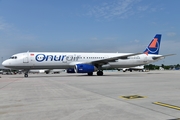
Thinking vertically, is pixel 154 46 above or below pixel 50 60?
above

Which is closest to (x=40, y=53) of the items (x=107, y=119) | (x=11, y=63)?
(x=11, y=63)

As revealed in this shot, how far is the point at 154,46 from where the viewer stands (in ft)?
112

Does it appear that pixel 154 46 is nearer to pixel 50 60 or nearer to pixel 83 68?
pixel 83 68

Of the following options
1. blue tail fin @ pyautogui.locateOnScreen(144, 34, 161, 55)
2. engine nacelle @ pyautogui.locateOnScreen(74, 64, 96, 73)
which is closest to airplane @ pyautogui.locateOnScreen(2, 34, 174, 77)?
engine nacelle @ pyautogui.locateOnScreen(74, 64, 96, 73)

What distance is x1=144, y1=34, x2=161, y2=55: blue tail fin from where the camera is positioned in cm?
3351

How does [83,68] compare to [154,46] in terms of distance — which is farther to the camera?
[154,46]

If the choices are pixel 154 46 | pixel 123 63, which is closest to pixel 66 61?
pixel 123 63

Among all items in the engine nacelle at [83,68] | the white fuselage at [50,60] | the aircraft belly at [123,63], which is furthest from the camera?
the aircraft belly at [123,63]

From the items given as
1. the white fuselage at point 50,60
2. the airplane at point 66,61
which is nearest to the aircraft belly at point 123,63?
the airplane at point 66,61

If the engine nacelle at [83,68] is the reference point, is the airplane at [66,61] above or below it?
above

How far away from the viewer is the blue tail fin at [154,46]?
33.5 metres

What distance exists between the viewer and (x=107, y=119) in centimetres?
453

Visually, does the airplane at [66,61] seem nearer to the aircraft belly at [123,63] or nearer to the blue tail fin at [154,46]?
the aircraft belly at [123,63]

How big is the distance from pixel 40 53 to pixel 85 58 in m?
6.49
